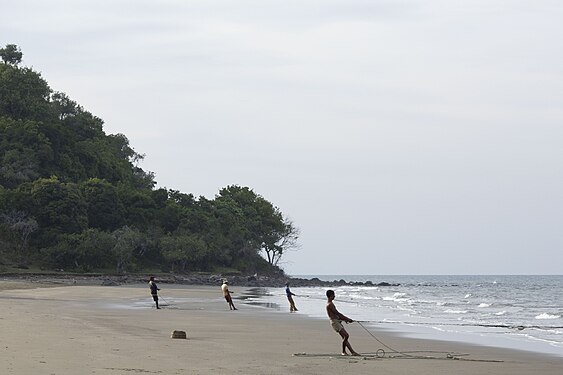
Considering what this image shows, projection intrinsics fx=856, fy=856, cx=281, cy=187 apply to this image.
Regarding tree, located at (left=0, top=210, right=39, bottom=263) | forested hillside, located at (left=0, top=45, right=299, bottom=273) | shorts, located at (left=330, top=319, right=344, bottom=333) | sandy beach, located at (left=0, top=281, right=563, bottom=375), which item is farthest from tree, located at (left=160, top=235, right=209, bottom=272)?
shorts, located at (left=330, top=319, right=344, bottom=333)

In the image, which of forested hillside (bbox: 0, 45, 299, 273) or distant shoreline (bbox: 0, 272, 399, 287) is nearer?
distant shoreline (bbox: 0, 272, 399, 287)

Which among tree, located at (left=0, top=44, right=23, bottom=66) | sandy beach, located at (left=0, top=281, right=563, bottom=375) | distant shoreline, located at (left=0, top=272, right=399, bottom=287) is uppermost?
tree, located at (left=0, top=44, right=23, bottom=66)

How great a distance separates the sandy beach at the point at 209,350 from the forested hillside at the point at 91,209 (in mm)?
46758

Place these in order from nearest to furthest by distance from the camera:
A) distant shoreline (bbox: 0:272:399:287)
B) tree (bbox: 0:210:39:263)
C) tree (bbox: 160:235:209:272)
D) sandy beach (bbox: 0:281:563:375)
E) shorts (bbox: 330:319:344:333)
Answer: sandy beach (bbox: 0:281:563:375) < shorts (bbox: 330:319:344:333) < distant shoreline (bbox: 0:272:399:287) < tree (bbox: 0:210:39:263) < tree (bbox: 160:235:209:272)

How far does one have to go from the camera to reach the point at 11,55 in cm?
11162

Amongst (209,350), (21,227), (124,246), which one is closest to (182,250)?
(124,246)

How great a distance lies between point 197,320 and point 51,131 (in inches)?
2681

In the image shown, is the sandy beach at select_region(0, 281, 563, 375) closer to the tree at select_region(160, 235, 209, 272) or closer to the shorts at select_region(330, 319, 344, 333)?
the shorts at select_region(330, 319, 344, 333)

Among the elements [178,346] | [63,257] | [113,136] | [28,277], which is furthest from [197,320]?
[113,136]

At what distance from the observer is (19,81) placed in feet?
320

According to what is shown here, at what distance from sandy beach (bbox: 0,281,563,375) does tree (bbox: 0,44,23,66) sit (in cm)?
9145

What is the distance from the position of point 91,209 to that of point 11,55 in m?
38.0

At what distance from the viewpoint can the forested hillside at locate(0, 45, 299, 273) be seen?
75000 millimetres

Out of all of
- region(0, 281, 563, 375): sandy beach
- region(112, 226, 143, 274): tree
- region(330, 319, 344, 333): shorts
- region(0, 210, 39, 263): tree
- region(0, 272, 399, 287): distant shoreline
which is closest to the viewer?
region(0, 281, 563, 375): sandy beach
